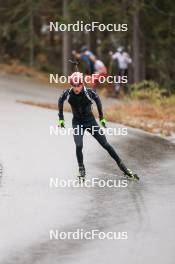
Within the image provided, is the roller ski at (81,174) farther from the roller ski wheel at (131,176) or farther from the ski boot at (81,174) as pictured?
the roller ski wheel at (131,176)

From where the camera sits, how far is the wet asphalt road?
34.0ft

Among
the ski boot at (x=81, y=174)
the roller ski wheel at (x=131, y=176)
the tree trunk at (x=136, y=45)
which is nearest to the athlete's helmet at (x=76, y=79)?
the ski boot at (x=81, y=174)

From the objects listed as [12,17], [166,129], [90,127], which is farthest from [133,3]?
[90,127]

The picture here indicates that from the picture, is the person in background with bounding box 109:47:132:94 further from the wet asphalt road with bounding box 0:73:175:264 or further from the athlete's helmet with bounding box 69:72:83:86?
the athlete's helmet with bounding box 69:72:83:86

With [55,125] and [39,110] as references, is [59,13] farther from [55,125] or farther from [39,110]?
[55,125]

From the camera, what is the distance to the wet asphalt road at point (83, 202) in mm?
10367

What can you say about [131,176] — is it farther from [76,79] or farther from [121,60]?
[121,60]

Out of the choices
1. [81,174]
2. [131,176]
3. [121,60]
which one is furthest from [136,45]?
[81,174]

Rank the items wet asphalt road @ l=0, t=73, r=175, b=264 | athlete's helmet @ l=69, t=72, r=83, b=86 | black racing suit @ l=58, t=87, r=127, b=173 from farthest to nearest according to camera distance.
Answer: black racing suit @ l=58, t=87, r=127, b=173 < athlete's helmet @ l=69, t=72, r=83, b=86 < wet asphalt road @ l=0, t=73, r=175, b=264

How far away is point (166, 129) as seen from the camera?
890 inches

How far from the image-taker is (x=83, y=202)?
13.2 meters

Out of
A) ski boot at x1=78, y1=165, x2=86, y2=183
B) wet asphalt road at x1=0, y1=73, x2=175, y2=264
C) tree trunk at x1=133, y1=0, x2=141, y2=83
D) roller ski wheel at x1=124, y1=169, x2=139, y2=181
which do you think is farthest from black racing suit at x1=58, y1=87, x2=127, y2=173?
tree trunk at x1=133, y1=0, x2=141, y2=83

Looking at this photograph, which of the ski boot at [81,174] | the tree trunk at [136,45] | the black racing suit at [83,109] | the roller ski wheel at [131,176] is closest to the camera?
the black racing suit at [83,109]

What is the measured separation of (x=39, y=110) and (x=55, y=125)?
4015 mm
